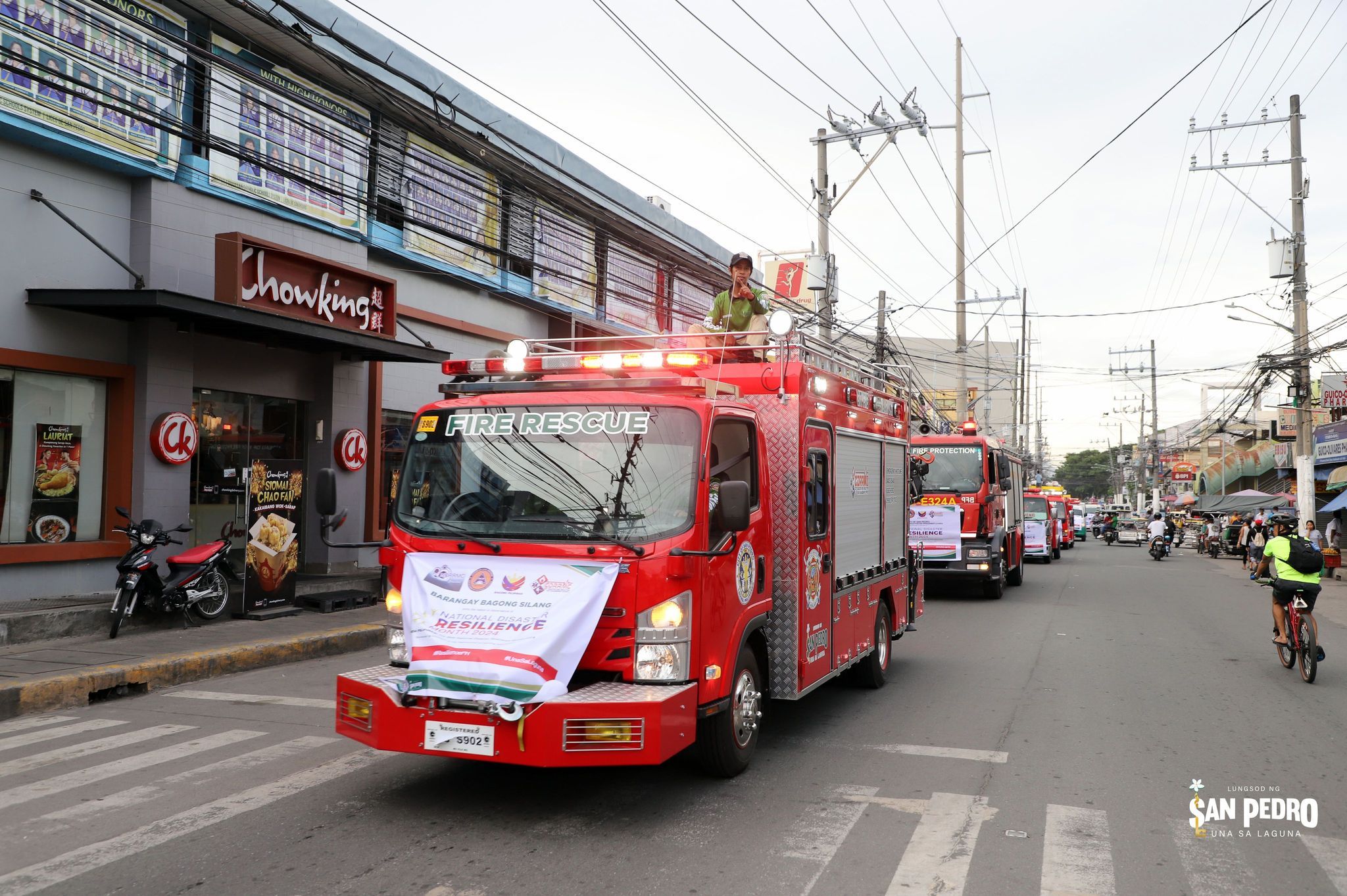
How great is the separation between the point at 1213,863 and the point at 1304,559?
658cm

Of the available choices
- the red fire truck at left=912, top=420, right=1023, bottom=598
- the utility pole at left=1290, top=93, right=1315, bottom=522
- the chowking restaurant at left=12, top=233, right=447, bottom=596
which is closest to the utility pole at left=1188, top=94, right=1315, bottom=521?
the utility pole at left=1290, top=93, right=1315, bottom=522

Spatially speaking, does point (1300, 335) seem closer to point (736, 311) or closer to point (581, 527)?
point (736, 311)

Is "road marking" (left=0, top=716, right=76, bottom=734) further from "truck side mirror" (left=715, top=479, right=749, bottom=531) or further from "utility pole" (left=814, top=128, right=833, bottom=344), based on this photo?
"utility pole" (left=814, top=128, right=833, bottom=344)

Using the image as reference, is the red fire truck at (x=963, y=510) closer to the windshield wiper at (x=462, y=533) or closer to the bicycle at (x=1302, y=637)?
the bicycle at (x=1302, y=637)

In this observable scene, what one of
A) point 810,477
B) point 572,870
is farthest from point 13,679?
point 810,477

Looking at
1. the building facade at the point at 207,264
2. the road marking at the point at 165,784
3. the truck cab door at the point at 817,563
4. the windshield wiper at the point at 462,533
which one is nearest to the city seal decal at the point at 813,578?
the truck cab door at the point at 817,563

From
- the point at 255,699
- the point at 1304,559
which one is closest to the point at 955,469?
the point at 1304,559

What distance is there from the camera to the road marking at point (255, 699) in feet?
28.0

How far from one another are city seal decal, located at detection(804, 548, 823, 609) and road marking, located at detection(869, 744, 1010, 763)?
3.71 feet

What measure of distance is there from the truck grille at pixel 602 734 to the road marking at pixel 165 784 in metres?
2.60

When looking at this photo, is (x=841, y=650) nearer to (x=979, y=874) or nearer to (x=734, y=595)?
(x=734, y=595)

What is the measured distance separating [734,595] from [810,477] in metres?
1.39

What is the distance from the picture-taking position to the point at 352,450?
16625 mm

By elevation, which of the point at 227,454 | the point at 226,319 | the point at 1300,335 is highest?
the point at 1300,335
